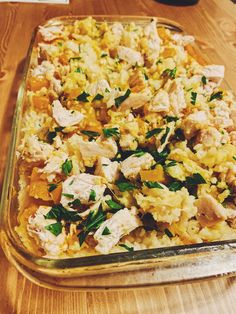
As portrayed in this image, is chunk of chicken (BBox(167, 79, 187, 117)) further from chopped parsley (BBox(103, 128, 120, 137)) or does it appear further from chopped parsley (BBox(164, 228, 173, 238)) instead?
chopped parsley (BBox(164, 228, 173, 238))

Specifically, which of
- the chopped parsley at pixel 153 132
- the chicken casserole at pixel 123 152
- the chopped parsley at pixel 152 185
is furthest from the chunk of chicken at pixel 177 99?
the chopped parsley at pixel 152 185

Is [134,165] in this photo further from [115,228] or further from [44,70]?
[44,70]

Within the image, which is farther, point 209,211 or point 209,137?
point 209,137

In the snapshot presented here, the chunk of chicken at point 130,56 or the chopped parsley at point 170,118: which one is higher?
the chunk of chicken at point 130,56

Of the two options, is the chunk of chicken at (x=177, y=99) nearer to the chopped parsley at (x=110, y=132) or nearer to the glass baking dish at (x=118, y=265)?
the chopped parsley at (x=110, y=132)

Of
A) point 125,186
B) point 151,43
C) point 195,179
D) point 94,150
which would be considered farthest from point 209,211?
point 151,43

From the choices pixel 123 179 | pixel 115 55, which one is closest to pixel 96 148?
pixel 123 179

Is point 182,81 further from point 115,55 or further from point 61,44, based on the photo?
point 61,44
